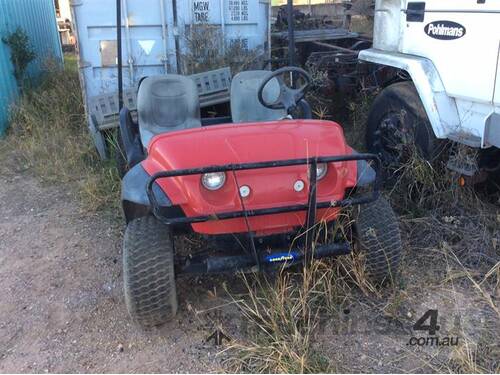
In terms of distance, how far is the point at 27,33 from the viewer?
8.12 meters

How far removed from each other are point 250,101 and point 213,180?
→ 54.9 inches

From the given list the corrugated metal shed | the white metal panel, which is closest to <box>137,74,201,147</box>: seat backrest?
the white metal panel

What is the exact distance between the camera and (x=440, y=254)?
3.59 m

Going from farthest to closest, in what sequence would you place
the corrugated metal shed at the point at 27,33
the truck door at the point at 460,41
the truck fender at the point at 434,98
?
the corrugated metal shed at the point at 27,33, the truck fender at the point at 434,98, the truck door at the point at 460,41

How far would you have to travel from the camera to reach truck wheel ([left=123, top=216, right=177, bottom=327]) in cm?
270

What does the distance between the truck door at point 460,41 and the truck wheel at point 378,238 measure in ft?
3.41

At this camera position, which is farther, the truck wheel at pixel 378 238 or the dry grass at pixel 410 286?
the truck wheel at pixel 378 238

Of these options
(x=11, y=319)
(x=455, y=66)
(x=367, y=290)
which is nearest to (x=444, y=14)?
(x=455, y=66)

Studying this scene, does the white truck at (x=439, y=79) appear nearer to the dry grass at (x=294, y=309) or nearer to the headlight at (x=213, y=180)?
the dry grass at (x=294, y=309)

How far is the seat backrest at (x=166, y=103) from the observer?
3.90 meters

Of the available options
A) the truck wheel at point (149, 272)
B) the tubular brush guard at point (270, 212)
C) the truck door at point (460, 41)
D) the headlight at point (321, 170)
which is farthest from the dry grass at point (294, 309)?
the truck door at point (460, 41)

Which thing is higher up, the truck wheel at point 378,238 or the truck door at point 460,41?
the truck door at point 460,41

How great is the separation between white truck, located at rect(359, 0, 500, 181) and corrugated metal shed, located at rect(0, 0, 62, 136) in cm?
479

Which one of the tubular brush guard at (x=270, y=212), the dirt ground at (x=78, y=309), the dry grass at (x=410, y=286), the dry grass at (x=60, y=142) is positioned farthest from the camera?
the dry grass at (x=60, y=142)
